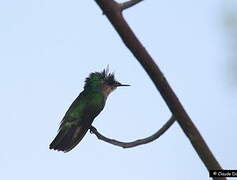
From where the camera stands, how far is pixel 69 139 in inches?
143

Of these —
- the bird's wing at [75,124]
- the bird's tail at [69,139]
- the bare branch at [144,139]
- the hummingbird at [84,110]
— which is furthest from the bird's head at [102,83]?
the bare branch at [144,139]

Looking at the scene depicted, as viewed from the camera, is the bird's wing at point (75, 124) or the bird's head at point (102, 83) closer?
the bird's wing at point (75, 124)

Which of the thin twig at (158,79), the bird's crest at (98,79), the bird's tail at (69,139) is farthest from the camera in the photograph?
→ the bird's crest at (98,79)

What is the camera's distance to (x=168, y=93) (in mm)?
1841

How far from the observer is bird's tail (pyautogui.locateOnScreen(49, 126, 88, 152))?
3514mm

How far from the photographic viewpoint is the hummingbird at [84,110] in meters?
3.61

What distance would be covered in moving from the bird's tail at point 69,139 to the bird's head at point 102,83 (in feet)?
3.75

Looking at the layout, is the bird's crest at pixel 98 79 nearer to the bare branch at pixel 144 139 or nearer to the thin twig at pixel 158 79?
the bare branch at pixel 144 139

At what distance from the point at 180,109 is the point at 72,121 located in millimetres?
2056

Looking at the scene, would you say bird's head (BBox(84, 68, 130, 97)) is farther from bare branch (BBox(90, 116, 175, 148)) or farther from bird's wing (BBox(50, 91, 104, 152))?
bare branch (BBox(90, 116, 175, 148))

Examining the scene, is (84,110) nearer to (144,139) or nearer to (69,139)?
(69,139)

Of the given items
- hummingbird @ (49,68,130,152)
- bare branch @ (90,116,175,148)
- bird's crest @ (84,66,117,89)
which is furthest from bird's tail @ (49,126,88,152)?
bird's crest @ (84,66,117,89)

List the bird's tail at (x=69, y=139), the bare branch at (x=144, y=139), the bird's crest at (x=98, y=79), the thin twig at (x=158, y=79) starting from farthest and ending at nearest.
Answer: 1. the bird's crest at (x=98, y=79)
2. the bird's tail at (x=69, y=139)
3. the bare branch at (x=144, y=139)
4. the thin twig at (x=158, y=79)

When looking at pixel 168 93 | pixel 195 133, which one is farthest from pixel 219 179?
pixel 168 93
